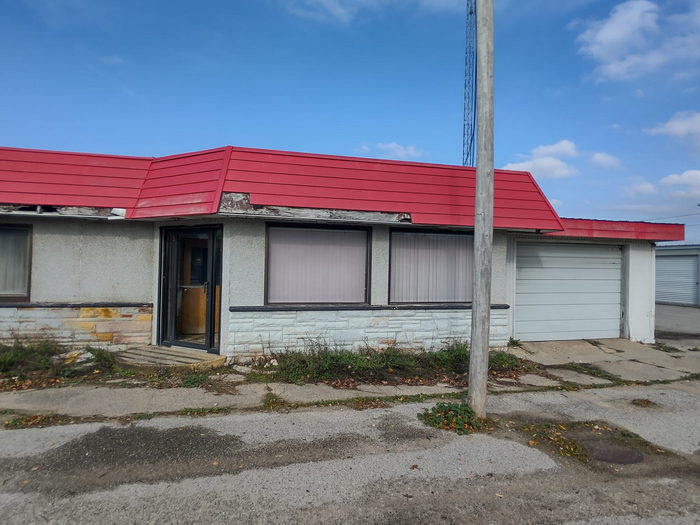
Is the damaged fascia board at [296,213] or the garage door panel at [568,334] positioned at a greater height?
the damaged fascia board at [296,213]

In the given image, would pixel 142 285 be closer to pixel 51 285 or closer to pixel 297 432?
pixel 51 285

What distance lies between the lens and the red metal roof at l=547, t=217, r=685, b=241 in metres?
9.70

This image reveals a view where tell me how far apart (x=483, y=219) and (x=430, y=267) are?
3.37 meters

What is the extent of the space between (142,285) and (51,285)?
57.2 inches

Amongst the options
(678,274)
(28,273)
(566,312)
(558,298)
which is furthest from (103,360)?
(678,274)

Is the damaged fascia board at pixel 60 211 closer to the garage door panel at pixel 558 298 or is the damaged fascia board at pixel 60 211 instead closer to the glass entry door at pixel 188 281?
the glass entry door at pixel 188 281

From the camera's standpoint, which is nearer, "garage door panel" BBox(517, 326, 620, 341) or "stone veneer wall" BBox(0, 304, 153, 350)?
"stone veneer wall" BBox(0, 304, 153, 350)

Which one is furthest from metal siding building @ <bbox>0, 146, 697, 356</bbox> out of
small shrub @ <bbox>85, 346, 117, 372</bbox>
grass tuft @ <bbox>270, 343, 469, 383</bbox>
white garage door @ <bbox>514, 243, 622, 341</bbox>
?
white garage door @ <bbox>514, 243, 622, 341</bbox>

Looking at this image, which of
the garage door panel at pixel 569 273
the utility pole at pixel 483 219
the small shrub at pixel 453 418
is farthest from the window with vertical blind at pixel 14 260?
the garage door panel at pixel 569 273

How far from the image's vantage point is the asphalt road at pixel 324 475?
10.7 ft

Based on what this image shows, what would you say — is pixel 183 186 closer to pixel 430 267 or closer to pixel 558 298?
pixel 430 267

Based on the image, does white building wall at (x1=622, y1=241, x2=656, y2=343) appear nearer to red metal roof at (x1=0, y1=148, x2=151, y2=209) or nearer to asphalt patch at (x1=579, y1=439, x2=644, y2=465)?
asphalt patch at (x1=579, y1=439, x2=644, y2=465)

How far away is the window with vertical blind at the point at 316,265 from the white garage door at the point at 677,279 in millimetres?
20243

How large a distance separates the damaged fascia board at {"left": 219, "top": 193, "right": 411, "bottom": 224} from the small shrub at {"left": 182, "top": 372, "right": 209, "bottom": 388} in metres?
2.46
